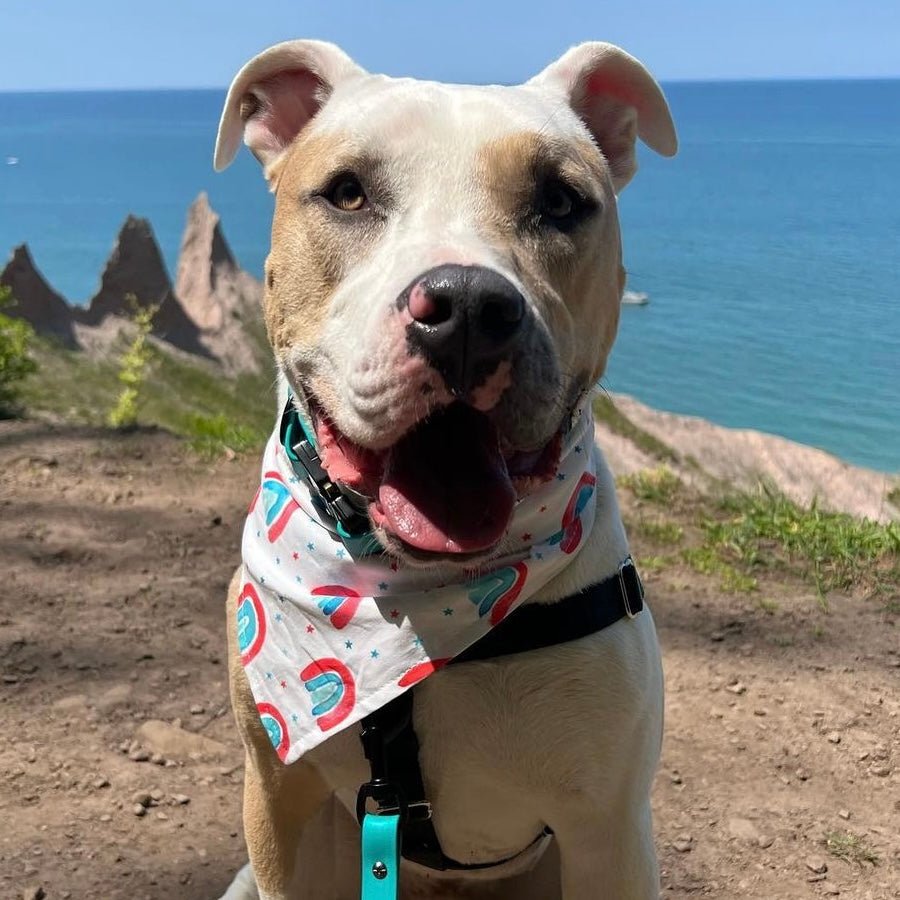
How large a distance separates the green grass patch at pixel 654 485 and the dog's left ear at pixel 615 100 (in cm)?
360

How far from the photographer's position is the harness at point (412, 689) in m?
2.47

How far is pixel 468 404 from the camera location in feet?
7.08

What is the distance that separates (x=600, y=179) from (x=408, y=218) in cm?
56

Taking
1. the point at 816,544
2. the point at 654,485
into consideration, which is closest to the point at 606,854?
the point at 816,544

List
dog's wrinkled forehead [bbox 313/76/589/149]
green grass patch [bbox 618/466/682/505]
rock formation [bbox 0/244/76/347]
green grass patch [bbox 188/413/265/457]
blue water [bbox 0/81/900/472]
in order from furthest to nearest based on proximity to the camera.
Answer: blue water [bbox 0/81/900/472], rock formation [bbox 0/244/76/347], green grass patch [bbox 188/413/265/457], green grass patch [bbox 618/466/682/505], dog's wrinkled forehead [bbox 313/76/589/149]

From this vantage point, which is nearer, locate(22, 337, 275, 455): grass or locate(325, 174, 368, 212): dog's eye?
locate(325, 174, 368, 212): dog's eye

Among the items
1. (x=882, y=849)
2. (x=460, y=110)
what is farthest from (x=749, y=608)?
(x=460, y=110)

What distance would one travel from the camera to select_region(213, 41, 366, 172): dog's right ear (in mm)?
2896

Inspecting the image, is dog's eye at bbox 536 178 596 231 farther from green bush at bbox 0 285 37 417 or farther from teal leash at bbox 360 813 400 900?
green bush at bbox 0 285 37 417

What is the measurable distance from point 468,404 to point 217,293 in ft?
112

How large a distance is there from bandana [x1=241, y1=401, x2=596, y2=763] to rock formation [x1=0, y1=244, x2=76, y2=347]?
25538 millimetres

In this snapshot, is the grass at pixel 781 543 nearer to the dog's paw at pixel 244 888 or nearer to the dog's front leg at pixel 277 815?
the dog's paw at pixel 244 888

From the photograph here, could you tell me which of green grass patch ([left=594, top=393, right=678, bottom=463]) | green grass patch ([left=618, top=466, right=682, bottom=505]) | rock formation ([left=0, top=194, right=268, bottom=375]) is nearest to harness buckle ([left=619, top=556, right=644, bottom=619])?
green grass patch ([left=618, top=466, right=682, bottom=505])

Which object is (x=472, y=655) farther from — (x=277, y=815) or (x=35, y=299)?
(x=35, y=299)
